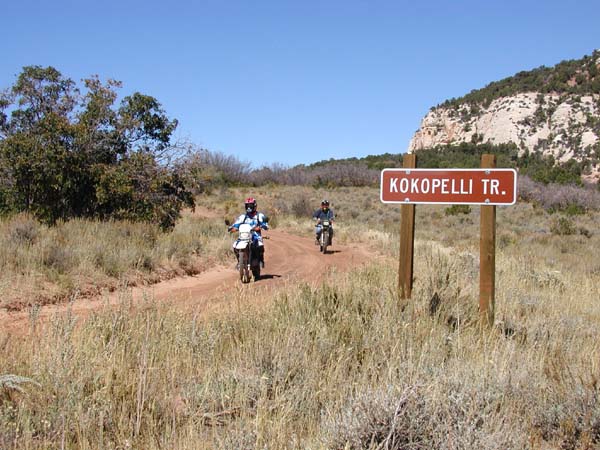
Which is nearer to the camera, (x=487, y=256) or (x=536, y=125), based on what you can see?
(x=487, y=256)

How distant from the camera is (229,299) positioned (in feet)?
22.4

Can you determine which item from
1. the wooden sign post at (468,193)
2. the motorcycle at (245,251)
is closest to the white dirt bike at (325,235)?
the motorcycle at (245,251)

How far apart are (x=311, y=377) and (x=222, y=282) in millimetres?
8473

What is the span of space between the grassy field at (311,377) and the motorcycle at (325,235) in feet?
39.1

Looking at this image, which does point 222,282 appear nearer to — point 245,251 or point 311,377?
point 245,251

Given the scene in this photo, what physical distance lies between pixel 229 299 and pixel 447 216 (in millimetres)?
31761

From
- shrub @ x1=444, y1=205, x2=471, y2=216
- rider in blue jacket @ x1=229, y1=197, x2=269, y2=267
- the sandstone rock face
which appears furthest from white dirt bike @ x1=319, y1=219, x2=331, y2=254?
the sandstone rock face

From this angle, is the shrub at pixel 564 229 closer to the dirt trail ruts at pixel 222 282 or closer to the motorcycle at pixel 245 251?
the dirt trail ruts at pixel 222 282

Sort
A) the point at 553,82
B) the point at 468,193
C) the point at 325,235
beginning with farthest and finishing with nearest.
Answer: the point at 553,82 → the point at 325,235 → the point at 468,193

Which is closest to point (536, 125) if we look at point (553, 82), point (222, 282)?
point (553, 82)

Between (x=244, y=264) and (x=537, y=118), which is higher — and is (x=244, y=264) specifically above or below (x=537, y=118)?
below

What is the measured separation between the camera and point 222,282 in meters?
12.5

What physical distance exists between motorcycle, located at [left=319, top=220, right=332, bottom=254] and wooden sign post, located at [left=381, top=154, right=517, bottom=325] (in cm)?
1252

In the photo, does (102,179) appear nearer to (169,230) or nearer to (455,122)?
(169,230)
